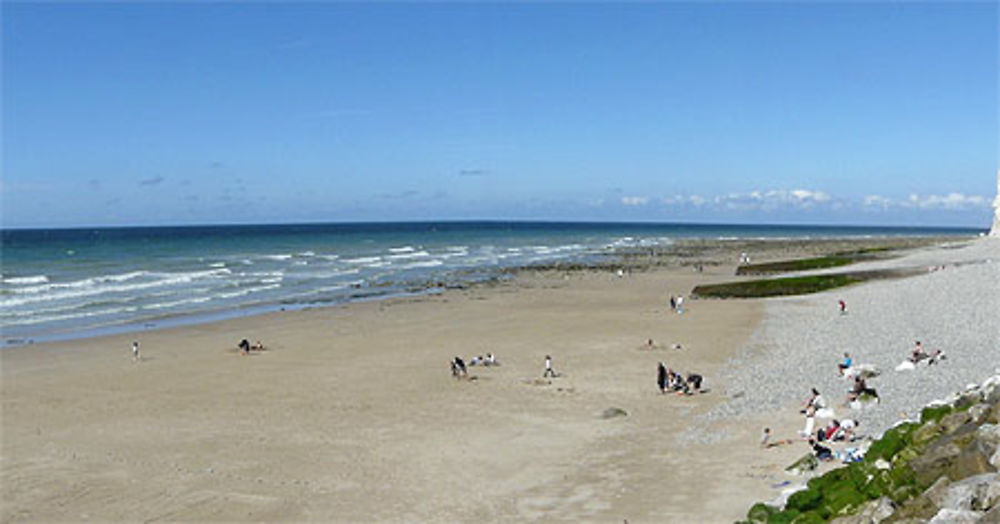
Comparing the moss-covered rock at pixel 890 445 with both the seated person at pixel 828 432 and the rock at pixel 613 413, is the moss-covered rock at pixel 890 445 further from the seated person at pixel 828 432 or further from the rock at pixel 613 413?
the rock at pixel 613 413

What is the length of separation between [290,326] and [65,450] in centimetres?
2102

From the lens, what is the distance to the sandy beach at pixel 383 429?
15516mm

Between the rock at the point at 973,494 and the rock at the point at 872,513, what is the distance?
0.83 m

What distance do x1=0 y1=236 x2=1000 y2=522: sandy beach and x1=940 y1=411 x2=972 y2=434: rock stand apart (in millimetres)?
3376

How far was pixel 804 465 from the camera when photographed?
49.9 feet

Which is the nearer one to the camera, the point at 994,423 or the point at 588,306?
the point at 994,423

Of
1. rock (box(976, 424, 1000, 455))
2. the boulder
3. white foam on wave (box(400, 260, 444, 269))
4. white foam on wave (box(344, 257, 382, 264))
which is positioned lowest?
white foam on wave (box(400, 260, 444, 269))

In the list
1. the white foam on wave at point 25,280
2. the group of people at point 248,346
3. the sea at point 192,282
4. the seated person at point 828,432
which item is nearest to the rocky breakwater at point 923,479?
the seated person at point 828,432

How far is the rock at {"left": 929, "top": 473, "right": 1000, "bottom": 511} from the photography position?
8.48 metres

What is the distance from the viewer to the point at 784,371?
25562 millimetres

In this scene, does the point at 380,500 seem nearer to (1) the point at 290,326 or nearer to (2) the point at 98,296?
(1) the point at 290,326

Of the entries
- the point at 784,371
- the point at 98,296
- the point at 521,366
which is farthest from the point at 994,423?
the point at 98,296

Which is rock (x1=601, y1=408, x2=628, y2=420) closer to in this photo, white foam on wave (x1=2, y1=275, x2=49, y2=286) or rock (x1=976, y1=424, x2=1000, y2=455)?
rock (x1=976, y1=424, x2=1000, y2=455)

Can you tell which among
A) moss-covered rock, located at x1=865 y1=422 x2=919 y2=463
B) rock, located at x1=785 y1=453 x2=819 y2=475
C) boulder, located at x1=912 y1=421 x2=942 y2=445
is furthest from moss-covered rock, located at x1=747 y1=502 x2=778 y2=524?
rock, located at x1=785 y1=453 x2=819 y2=475
